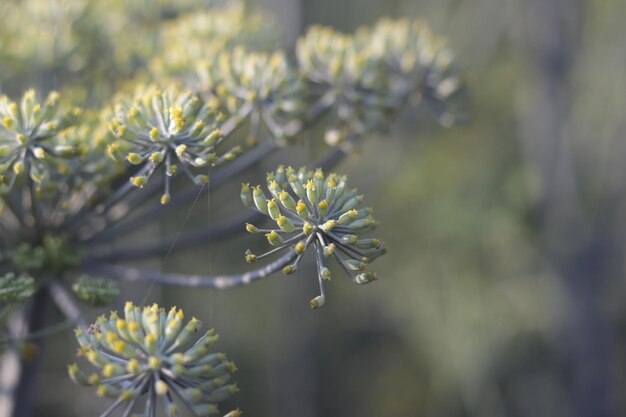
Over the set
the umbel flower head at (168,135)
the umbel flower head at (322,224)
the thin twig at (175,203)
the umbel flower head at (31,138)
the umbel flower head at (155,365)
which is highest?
the thin twig at (175,203)

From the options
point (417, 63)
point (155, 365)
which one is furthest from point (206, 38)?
point (155, 365)

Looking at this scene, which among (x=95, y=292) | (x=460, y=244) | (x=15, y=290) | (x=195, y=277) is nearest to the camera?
(x=15, y=290)

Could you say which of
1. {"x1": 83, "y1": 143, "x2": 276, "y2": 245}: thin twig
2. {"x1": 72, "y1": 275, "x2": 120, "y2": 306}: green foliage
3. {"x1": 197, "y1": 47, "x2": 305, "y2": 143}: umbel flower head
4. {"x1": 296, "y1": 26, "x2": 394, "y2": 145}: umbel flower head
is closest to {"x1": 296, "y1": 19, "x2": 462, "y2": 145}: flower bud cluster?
{"x1": 296, "y1": 26, "x2": 394, "y2": 145}: umbel flower head

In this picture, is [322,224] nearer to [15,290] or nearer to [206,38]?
[15,290]

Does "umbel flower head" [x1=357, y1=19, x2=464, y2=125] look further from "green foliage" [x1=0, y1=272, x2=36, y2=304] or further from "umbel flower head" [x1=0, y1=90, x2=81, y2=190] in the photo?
"green foliage" [x1=0, y1=272, x2=36, y2=304]

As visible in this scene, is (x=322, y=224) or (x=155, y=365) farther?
(x=322, y=224)

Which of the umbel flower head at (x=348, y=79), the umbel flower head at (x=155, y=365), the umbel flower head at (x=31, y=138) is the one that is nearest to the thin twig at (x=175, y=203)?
the umbel flower head at (x=348, y=79)

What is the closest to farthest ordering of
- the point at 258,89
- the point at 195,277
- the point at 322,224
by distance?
1. the point at 322,224
2. the point at 195,277
3. the point at 258,89

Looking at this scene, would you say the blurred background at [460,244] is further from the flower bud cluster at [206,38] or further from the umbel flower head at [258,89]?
the umbel flower head at [258,89]
